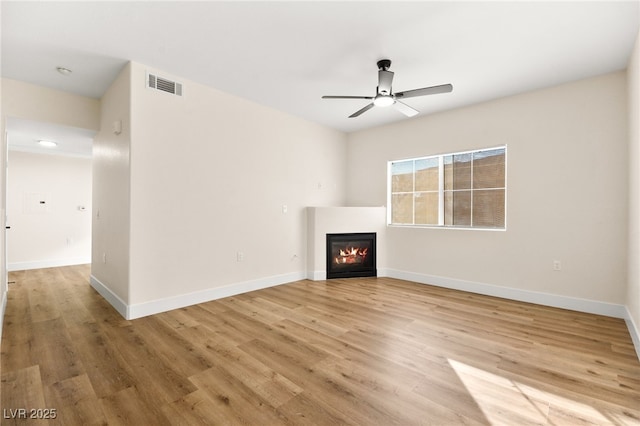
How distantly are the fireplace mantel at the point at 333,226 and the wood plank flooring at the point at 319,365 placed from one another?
4.51 ft

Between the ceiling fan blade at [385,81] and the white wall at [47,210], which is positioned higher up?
the ceiling fan blade at [385,81]

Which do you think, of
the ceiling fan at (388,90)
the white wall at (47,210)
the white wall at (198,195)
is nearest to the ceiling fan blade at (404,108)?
the ceiling fan at (388,90)

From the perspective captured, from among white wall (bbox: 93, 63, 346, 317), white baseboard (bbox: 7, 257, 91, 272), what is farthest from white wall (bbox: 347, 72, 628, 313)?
white baseboard (bbox: 7, 257, 91, 272)

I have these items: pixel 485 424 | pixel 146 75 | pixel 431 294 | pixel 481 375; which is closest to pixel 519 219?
pixel 431 294

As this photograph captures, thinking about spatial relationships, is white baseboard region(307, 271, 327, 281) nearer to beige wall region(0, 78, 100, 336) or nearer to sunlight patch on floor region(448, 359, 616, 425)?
sunlight patch on floor region(448, 359, 616, 425)

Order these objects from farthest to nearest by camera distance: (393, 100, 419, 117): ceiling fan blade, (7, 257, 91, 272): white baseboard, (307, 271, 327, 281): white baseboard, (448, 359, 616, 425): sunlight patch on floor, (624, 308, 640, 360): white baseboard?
(7, 257, 91, 272): white baseboard
(307, 271, 327, 281): white baseboard
(393, 100, 419, 117): ceiling fan blade
(624, 308, 640, 360): white baseboard
(448, 359, 616, 425): sunlight patch on floor

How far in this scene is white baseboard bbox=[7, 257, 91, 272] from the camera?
17.6ft

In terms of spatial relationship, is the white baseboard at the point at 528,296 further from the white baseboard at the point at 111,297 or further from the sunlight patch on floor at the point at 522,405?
the white baseboard at the point at 111,297

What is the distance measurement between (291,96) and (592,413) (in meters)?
4.09

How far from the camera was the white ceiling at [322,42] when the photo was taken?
2.20 m

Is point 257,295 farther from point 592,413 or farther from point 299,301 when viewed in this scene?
point 592,413

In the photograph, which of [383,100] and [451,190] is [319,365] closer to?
[383,100]

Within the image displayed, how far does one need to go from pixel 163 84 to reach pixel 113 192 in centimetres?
143

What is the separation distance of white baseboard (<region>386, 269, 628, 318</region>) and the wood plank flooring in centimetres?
18
